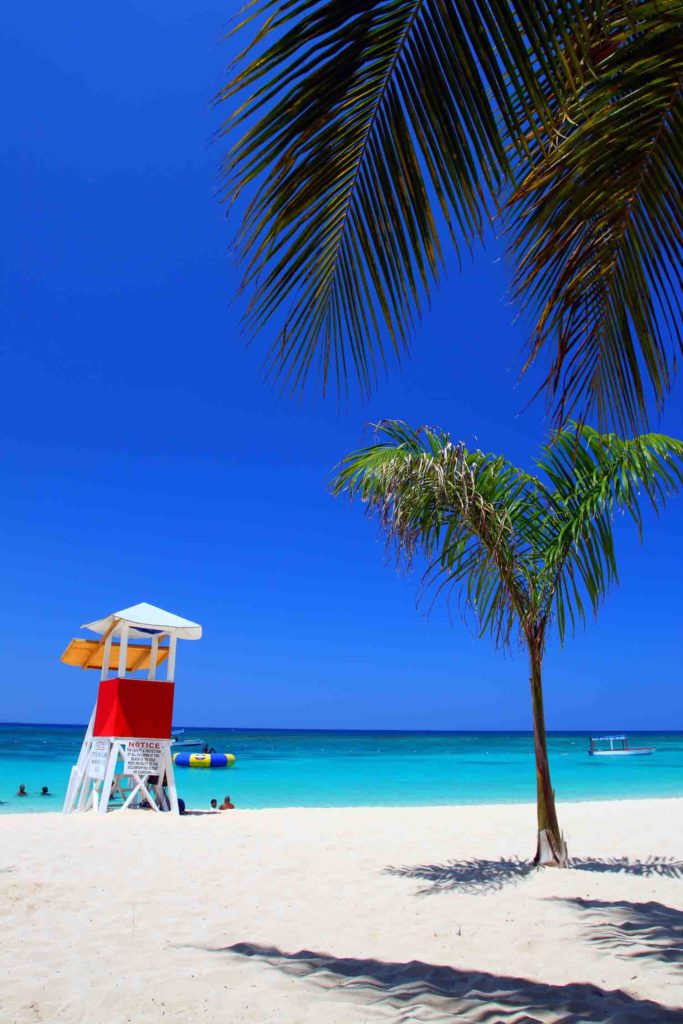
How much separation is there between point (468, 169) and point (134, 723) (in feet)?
38.1

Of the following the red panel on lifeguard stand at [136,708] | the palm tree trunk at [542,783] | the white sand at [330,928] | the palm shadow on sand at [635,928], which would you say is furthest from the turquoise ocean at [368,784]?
the palm shadow on sand at [635,928]

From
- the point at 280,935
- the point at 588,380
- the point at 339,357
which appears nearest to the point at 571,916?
the point at 280,935

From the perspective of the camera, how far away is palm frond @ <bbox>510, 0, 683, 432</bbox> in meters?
2.15

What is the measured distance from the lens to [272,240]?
82.4 inches

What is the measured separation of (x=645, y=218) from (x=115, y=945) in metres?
4.75

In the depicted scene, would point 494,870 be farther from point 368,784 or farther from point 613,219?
point 368,784

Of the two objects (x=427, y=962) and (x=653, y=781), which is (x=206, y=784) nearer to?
(x=653, y=781)

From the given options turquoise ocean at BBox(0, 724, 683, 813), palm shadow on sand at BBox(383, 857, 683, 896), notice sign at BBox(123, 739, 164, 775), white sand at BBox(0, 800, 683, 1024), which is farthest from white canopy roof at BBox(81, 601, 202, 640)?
turquoise ocean at BBox(0, 724, 683, 813)

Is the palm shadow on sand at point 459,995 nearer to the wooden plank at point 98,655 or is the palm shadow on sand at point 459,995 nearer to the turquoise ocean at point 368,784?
the wooden plank at point 98,655

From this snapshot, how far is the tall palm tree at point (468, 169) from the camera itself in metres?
1.81

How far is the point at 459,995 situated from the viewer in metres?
3.61

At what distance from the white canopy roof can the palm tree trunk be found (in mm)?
6825

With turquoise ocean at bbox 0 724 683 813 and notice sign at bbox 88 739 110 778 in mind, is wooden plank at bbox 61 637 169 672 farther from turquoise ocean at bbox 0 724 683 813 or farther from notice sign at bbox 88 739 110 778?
turquoise ocean at bbox 0 724 683 813

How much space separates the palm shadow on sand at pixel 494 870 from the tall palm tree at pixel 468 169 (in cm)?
516
